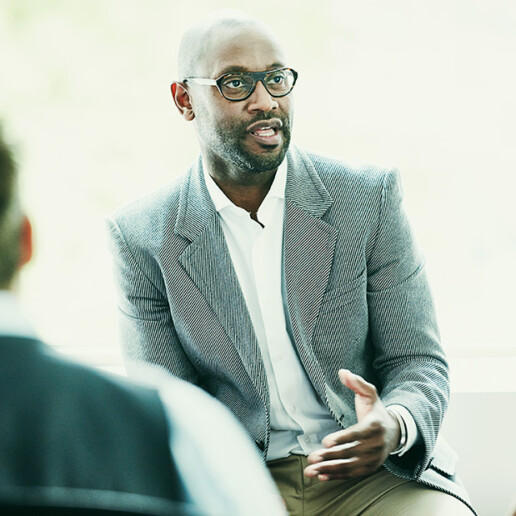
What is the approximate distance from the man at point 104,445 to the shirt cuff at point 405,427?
80 cm

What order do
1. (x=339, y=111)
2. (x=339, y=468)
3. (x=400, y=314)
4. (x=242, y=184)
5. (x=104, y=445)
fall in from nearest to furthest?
(x=104, y=445) → (x=339, y=468) → (x=400, y=314) → (x=242, y=184) → (x=339, y=111)

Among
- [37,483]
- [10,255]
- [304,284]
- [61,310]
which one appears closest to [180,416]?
[37,483]

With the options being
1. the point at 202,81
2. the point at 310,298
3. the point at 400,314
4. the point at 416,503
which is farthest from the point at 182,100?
the point at 416,503

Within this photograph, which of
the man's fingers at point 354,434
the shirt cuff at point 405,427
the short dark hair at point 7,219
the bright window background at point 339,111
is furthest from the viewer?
the bright window background at point 339,111

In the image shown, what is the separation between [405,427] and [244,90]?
2.58ft

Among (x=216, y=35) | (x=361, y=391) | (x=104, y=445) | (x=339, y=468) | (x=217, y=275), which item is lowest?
(x=339, y=468)

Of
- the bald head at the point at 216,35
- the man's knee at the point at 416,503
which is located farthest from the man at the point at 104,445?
the bald head at the point at 216,35

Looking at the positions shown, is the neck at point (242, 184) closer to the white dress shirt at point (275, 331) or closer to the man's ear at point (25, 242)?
the white dress shirt at point (275, 331)

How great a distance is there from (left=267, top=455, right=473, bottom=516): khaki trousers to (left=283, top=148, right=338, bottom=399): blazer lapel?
19 centimetres

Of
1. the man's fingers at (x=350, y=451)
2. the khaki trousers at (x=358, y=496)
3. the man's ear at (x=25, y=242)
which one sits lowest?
the khaki trousers at (x=358, y=496)

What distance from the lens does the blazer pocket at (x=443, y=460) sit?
1543mm

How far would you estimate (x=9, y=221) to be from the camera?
71cm

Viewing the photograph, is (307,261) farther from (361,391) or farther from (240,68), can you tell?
(240,68)

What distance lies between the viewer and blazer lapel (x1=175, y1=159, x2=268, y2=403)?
61.1 inches
